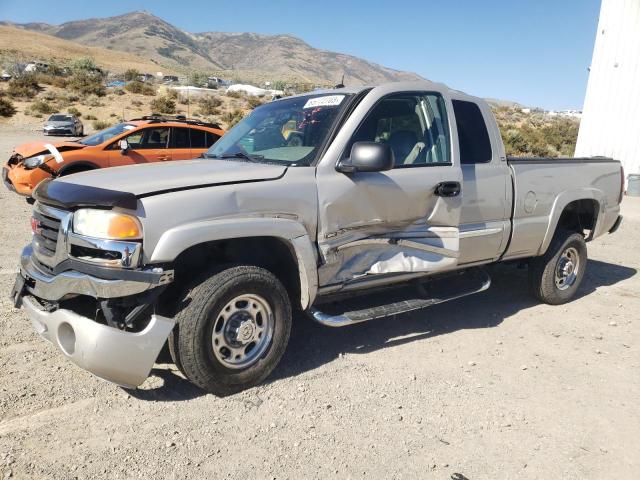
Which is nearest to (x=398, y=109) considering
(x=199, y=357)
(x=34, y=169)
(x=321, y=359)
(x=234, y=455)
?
(x=321, y=359)

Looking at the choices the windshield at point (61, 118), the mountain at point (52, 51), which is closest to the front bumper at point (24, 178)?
the windshield at point (61, 118)

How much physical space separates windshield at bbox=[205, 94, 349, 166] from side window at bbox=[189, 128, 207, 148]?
7.78m

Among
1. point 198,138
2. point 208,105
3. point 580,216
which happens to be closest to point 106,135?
point 198,138

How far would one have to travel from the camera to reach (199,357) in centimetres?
306

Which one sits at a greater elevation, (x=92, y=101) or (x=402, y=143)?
(x=92, y=101)

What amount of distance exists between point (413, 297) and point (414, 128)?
4.96 feet

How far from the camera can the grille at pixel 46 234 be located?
10.3 feet

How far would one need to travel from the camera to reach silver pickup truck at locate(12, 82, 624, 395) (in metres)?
2.87

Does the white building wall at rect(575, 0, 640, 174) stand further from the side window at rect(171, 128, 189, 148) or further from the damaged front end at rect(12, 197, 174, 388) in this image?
the damaged front end at rect(12, 197, 174, 388)

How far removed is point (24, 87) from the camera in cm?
3522

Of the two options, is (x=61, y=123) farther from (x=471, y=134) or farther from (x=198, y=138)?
(x=471, y=134)

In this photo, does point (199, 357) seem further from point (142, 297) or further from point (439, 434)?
point (439, 434)

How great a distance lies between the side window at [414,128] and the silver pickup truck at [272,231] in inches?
0.5

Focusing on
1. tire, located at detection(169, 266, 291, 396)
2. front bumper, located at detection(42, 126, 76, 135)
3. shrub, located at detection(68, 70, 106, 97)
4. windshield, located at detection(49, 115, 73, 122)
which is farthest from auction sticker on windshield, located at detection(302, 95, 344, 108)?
shrub, located at detection(68, 70, 106, 97)
